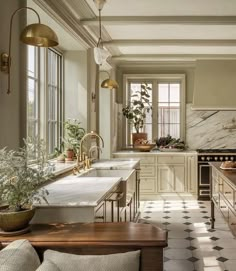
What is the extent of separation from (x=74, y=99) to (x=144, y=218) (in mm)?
2062

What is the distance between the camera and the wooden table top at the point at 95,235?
174cm

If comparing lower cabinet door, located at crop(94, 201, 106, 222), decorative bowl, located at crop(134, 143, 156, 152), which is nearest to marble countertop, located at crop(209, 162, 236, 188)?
lower cabinet door, located at crop(94, 201, 106, 222)

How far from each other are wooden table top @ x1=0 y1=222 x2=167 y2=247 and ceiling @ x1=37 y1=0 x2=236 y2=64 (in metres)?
2.09

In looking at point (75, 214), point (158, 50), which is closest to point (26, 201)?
point (75, 214)

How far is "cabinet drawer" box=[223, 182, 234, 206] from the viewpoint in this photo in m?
3.19

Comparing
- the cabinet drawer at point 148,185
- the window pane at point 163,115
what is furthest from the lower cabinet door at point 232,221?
the window pane at point 163,115

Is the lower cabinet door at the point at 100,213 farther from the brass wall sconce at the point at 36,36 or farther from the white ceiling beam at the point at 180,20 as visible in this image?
the white ceiling beam at the point at 180,20

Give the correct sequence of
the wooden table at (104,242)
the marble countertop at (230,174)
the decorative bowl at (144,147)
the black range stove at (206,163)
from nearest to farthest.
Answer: the wooden table at (104,242) → the marble countertop at (230,174) → the black range stove at (206,163) → the decorative bowl at (144,147)

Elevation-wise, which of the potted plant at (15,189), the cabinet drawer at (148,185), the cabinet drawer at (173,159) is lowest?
the cabinet drawer at (148,185)

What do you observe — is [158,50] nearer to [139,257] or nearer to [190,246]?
[190,246]

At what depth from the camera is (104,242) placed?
1746 mm

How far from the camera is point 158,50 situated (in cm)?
605

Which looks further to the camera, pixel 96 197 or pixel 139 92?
pixel 139 92

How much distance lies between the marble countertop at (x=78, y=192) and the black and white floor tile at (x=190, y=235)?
45.4 inches
